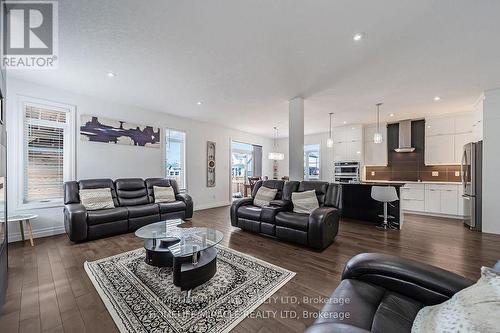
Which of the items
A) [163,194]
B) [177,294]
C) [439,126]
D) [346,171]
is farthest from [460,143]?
[163,194]

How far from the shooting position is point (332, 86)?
143 inches

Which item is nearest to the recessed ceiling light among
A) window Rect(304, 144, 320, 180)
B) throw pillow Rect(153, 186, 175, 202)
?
throw pillow Rect(153, 186, 175, 202)

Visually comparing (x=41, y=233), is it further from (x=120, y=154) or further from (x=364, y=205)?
(x=364, y=205)

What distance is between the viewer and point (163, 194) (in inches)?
181

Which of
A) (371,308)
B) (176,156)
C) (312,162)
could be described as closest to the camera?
Answer: (371,308)

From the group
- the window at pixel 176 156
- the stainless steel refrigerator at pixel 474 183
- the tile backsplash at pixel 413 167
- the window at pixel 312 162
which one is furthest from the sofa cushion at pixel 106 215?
the tile backsplash at pixel 413 167

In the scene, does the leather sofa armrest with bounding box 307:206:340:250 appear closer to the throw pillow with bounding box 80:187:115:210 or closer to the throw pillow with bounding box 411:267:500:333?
the throw pillow with bounding box 411:267:500:333

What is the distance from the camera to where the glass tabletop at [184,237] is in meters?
2.14

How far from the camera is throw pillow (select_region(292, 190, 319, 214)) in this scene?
11.4ft

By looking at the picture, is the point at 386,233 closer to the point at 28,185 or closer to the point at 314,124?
the point at 314,124

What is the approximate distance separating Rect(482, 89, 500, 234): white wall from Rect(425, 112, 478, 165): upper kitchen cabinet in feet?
3.84

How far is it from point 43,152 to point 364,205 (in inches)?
261

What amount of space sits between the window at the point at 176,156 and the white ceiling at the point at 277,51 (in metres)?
1.34

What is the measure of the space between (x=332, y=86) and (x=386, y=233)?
2907 millimetres
